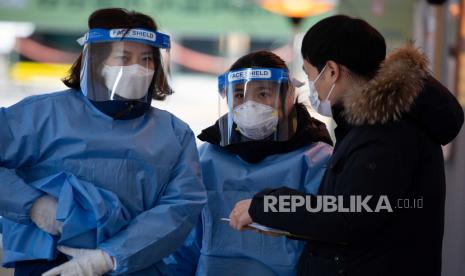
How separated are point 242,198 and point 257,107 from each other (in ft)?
0.99

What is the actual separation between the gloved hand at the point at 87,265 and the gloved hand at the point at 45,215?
0.10m

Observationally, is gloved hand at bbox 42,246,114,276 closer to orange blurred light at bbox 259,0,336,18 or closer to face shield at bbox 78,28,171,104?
face shield at bbox 78,28,171,104

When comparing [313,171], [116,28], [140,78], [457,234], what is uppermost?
[116,28]

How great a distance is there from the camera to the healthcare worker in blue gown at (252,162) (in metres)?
2.47

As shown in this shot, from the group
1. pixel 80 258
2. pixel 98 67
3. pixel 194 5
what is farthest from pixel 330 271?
pixel 194 5

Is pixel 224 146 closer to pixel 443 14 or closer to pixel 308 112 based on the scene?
pixel 308 112

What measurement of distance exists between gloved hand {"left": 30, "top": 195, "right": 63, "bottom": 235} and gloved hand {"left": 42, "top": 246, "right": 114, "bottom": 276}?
0.10 m

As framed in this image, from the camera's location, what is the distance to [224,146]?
2.57m

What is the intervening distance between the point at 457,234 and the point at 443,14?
1.70 meters

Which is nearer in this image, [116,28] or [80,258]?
[80,258]

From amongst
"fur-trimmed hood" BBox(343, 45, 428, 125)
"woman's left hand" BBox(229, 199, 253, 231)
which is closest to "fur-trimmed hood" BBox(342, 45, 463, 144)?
"fur-trimmed hood" BBox(343, 45, 428, 125)

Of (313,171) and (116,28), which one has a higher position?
(116,28)

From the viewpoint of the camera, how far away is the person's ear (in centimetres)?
209

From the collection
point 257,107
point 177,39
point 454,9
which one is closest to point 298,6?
point 454,9
